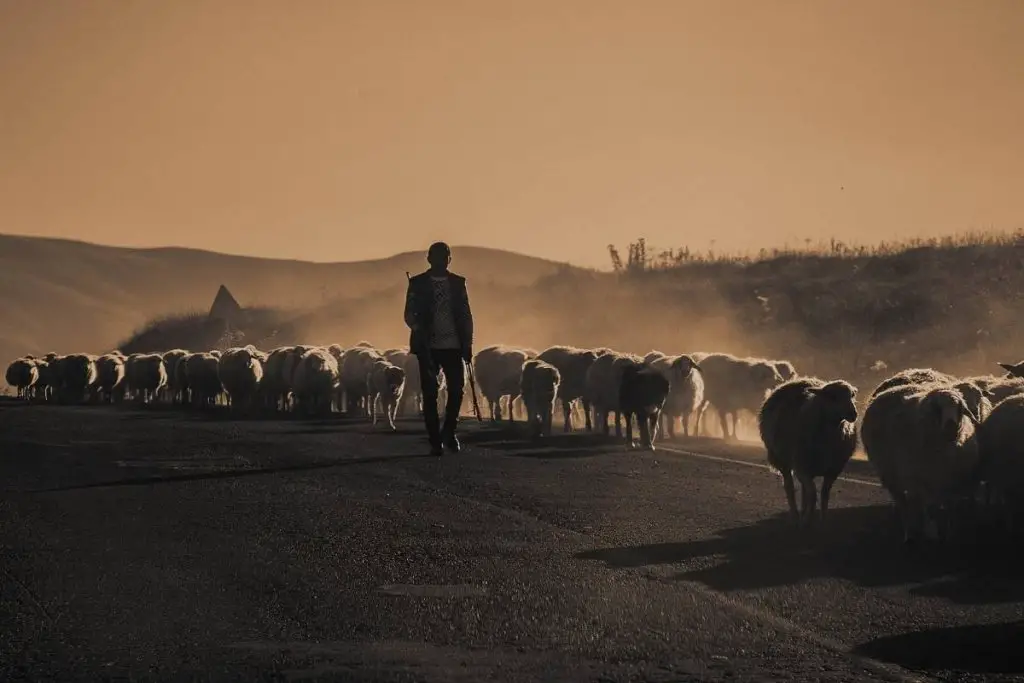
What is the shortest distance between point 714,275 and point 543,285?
16.9 metres

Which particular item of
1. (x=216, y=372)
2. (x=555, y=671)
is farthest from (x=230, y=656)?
(x=216, y=372)

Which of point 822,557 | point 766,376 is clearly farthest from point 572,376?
point 822,557

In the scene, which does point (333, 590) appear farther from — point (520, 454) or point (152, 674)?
point (520, 454)

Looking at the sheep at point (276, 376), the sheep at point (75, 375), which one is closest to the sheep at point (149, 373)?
the sheep at point (75, 375)

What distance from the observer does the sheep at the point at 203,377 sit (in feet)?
156

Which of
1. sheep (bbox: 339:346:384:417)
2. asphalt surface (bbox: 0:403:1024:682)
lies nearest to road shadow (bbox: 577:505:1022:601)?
asphalt surface (bbox: 0:403:1024:682)

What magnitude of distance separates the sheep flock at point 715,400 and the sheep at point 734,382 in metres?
0.03

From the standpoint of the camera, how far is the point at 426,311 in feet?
54.5

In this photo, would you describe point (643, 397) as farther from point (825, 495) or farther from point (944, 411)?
point (944, 411)

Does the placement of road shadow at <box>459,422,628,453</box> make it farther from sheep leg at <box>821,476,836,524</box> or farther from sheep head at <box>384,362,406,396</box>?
sheep leg at <box>821,476,836,524</box>

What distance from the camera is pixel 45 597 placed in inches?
332

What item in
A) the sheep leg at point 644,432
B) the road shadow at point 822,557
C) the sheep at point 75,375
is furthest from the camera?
the sheep at point 75,375

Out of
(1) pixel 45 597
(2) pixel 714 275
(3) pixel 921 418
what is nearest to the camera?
(1) pixel 45 597

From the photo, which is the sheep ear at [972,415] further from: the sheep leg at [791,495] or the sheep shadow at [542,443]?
the sheep shadow at [542,443]
